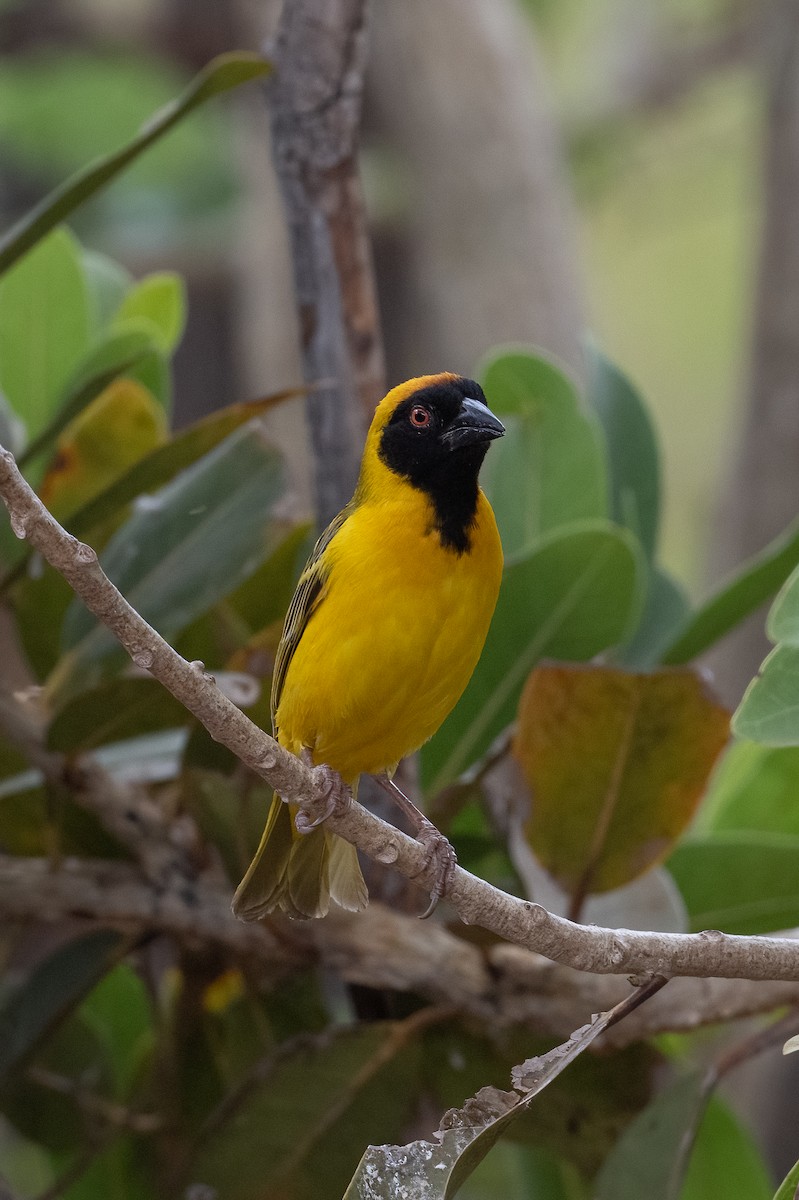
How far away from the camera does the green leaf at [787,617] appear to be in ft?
5.41

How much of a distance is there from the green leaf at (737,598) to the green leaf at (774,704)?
1.61 feet

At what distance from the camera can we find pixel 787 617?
1.66 m

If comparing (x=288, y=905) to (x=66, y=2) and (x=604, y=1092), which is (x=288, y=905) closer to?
(x=604, y=1092)

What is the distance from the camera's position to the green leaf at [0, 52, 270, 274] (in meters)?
2.08

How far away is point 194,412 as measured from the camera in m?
8.27

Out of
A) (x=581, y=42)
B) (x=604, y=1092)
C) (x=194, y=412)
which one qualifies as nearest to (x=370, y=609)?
(x=604, y=1092)

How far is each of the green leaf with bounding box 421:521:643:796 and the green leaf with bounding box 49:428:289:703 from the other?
396 millimetres

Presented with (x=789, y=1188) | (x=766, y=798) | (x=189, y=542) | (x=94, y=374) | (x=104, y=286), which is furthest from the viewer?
(x=104, y=286)

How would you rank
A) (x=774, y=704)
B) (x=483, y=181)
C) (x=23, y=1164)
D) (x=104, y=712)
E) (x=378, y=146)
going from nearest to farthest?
1. (x=774, y=704)
2. (x=104, y=712)
3. (x=23, y=1164)
4. (x=483, y=181)
5. (x=378, y=146)

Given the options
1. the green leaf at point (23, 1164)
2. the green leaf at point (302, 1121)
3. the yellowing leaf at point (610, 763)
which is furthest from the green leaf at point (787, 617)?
the green leaf at point (23, 1164)

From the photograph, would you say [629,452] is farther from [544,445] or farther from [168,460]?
[168,460]

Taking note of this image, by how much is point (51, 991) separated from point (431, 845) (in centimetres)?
64

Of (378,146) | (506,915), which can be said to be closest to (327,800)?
(506,915)

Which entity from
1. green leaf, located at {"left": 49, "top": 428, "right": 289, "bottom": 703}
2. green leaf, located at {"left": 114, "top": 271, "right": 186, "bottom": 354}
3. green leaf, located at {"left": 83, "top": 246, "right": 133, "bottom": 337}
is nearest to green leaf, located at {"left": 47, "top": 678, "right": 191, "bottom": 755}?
green leaf, located at {"left": 49, "top": 428, "right": 289, "bottom": 703}
